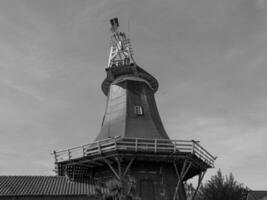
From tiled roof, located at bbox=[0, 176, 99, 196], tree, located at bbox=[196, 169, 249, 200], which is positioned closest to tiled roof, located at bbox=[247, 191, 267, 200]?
tree, located at bbox=[196, 169, 249, 200]

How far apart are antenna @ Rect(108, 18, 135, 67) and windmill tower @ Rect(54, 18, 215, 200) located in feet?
4.93

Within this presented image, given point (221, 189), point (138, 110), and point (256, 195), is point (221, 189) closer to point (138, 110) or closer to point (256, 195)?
point (138, 110)

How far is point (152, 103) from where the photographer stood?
22922 millimetres

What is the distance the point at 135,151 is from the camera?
695 inches

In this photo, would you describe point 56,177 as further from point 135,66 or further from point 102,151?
point 135,66

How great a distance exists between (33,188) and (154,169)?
6.39m

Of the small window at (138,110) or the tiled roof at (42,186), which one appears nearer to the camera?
the tiled roof at (42,186)

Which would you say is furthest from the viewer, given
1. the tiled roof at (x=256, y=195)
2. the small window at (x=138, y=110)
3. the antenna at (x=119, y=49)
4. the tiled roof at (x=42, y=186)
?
the tiled roof at (x=256, y=195)

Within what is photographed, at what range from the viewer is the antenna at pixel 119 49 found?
25.2m

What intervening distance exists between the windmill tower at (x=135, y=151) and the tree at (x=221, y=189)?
3030 millimetres

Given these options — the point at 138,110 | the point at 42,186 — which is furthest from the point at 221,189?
the point at 42,186

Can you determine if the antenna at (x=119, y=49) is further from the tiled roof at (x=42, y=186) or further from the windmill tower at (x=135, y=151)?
the tiled roof at (x=42, y=186)

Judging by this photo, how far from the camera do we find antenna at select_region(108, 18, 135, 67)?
990 inches

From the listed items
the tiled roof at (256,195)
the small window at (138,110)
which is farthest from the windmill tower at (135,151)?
the tiled roof at (256,195)
